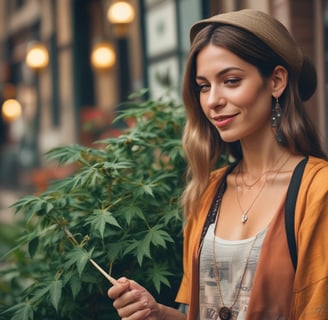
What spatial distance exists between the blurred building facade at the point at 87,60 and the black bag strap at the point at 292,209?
2.52 m

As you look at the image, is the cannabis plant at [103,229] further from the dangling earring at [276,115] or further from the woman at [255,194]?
the dangling earring at [276,115]

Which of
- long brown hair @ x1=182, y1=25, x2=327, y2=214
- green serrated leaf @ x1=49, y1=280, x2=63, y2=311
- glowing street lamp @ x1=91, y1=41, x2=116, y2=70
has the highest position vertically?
glowing street lamp @ x1=91, y1=41, x2=116, y2=70

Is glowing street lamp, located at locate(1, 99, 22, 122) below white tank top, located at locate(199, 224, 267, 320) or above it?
above

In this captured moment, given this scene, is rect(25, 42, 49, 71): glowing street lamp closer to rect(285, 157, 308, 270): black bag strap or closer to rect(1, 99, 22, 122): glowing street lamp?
rect(1, 99, 22, 122): glowing street lamp

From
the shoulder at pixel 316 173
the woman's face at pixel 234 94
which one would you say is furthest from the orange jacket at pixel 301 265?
the woman's face at pixel 234 94

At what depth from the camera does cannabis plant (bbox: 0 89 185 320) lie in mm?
2824

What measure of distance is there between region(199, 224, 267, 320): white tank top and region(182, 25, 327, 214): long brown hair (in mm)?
291

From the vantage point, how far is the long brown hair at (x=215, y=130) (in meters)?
2.47

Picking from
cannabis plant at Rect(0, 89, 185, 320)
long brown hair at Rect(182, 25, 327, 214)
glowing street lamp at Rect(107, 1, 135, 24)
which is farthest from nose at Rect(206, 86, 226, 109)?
glowing street lamp at Rect(107, 1, 135, 24)

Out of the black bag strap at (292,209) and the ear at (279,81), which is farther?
the ear at (279,81)

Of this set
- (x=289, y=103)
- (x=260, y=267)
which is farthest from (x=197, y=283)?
(x=289, y=103)

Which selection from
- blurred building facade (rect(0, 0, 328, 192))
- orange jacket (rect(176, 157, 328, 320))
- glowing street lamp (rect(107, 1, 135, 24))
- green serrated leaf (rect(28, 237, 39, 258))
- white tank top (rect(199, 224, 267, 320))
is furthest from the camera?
glowing street lamp (rect(107, 1, 135, 24))

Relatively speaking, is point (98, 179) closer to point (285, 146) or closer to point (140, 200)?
point (140, 200)

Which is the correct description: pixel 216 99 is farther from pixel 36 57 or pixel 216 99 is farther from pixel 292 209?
pixel 36 57
